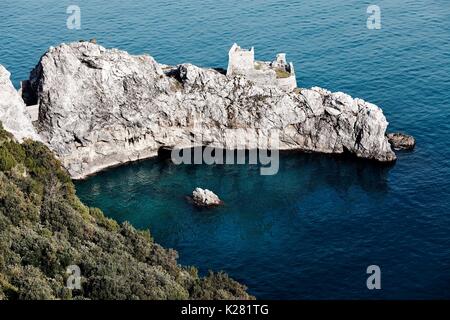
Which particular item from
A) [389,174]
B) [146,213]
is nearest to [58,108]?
[146,213]

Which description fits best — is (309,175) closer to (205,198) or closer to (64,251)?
(205,198)

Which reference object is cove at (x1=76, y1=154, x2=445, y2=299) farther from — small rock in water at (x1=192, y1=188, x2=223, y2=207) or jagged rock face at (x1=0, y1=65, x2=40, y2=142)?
jagged rock face at (x1=0, y1=65, x2=40, y2=142)

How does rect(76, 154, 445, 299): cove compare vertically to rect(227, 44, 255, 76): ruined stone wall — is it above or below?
below

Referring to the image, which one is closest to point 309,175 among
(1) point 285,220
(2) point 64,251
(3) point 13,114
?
(1) point 285,220

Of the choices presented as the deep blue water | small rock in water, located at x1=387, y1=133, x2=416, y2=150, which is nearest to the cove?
the deep blue water

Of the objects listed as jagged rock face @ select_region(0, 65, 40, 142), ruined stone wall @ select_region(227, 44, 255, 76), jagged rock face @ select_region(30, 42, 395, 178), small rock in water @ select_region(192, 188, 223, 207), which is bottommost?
small rock in water @ select_region(192, 188, 223, 207)
